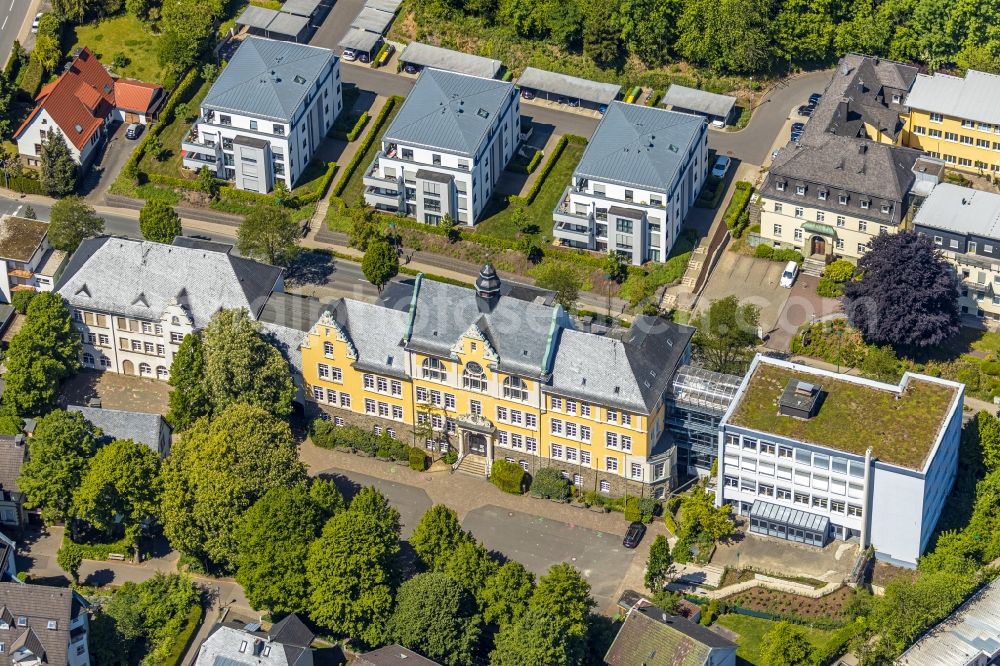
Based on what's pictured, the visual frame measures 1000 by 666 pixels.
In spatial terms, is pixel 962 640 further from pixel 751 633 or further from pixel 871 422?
pixel 871 422

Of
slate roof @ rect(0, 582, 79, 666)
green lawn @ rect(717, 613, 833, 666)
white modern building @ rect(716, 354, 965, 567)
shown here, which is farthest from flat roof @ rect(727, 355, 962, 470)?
slate roof @ rect(0, 582, 79, 666)

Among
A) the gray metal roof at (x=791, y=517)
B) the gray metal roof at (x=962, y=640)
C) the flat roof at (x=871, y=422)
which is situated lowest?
the gray metal roof at (x=962, y=640)

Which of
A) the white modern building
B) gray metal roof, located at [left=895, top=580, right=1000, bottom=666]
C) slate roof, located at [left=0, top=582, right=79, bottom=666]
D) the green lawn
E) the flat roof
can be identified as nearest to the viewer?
slate roof, located at [left=0, top=582, right=79, bottom=666]

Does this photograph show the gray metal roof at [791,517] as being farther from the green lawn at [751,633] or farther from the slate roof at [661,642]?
the slate roof at [661,642]

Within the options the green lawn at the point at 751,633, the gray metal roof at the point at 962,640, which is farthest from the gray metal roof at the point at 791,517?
the gray metal roof at the point at 962,640

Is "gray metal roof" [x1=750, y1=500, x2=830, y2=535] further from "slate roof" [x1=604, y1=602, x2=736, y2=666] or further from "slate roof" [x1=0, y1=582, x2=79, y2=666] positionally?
"slate roof" [x1=0, y1=582, x2=79, y2=666]

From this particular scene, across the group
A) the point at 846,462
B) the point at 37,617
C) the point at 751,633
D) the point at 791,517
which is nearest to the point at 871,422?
the point at 846,462
